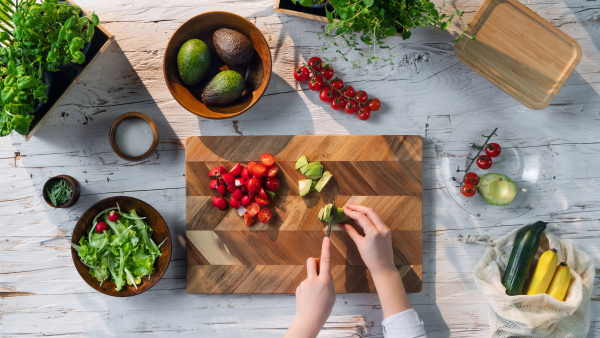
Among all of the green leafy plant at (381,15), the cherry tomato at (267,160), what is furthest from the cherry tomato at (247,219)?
the green leafy plant at (381,15)

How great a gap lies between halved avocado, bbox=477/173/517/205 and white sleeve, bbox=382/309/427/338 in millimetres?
606

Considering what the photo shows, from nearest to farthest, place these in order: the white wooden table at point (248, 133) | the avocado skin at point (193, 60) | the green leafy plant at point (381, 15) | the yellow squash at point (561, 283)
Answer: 1. the green leafy plant at point (381, 15)
2. the avocado skin at point (193, 60)
3. the yellow squash at point (561, 283)
4. the white wooden table at point (248, 133)

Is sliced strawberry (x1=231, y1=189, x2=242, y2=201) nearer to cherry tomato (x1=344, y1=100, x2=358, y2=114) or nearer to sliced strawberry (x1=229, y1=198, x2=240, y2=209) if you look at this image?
sliced strawberry (x1=229, y1=198, x2=240, y2=209)

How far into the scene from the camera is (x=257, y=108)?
1.76 metres

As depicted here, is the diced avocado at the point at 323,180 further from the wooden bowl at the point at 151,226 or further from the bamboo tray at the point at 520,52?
the bamboo tray at the point at 520,52

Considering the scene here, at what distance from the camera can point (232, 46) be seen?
1.55 m

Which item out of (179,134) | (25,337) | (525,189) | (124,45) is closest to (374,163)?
(525,189)

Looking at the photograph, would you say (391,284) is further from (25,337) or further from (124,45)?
(25,337)

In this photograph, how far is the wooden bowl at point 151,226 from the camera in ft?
5.36

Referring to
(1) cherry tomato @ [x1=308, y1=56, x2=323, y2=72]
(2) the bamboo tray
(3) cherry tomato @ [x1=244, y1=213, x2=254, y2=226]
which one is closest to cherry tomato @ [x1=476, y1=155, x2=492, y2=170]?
(2) the bamboo tray

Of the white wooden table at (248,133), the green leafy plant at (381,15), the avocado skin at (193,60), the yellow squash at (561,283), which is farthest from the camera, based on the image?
the white wooden table at (248,133)

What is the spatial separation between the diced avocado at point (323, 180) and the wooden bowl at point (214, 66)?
0.44 meters

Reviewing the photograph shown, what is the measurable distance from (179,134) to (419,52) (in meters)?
1.15

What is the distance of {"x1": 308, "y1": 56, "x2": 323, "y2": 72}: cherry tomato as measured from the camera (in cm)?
170
